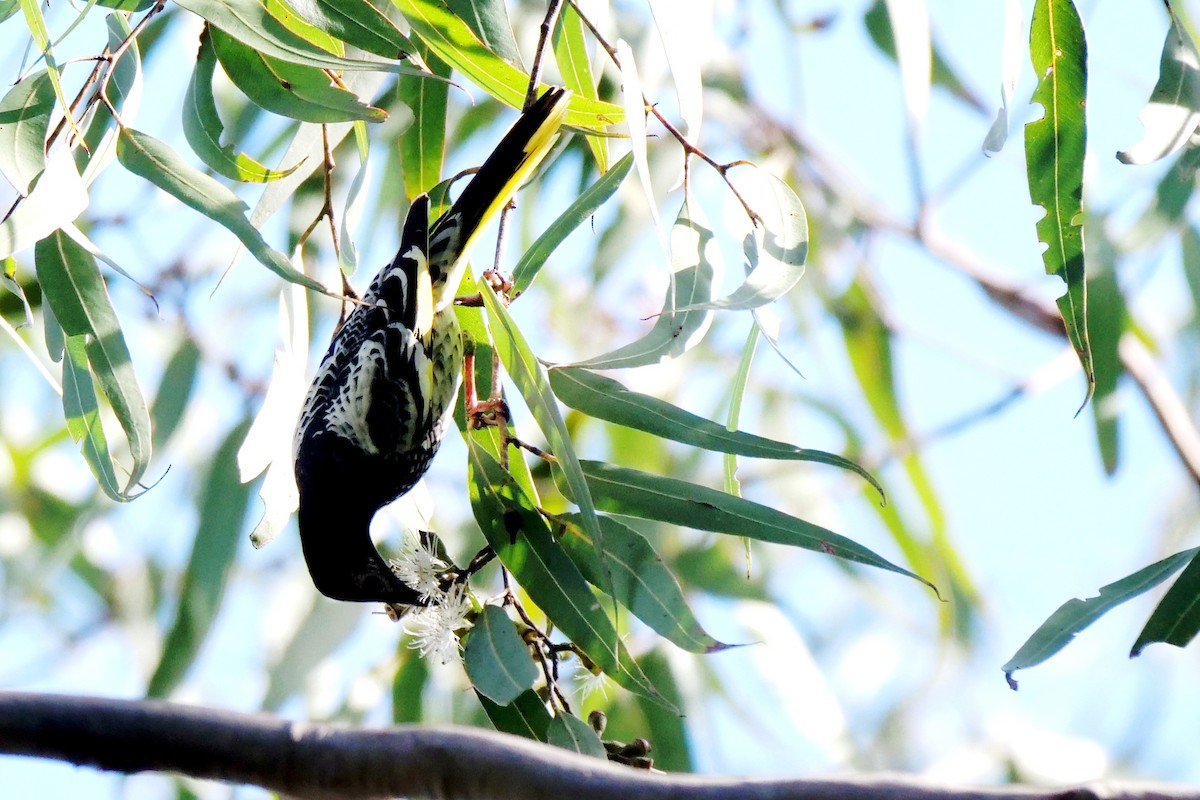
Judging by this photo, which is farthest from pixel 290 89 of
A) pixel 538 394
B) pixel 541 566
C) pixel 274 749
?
pixel 274 749

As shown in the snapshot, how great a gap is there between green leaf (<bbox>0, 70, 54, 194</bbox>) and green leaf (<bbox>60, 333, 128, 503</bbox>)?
0.67ft

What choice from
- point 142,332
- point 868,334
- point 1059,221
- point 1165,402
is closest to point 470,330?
point 1059,221

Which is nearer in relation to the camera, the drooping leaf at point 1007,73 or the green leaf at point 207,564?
the drooping leaf at point 1007,73

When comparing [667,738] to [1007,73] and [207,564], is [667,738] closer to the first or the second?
[207,564]

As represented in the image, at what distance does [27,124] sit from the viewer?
129 cm

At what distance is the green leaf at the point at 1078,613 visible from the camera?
3.62 feet

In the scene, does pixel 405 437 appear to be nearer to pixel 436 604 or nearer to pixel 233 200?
pixel 436 604

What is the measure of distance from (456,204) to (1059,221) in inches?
33.9

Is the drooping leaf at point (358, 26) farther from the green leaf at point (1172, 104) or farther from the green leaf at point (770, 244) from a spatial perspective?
the green leaf at point (1172, 104)

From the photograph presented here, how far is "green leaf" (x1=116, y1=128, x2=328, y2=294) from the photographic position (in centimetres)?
118

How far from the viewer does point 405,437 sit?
76.2 inches

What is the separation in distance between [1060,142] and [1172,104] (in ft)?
0.36

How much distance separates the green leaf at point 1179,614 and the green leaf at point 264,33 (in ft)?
2.79

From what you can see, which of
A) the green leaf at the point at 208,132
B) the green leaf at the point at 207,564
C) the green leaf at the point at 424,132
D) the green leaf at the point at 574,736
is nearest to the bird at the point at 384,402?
the green leaf at the point at 424,132
